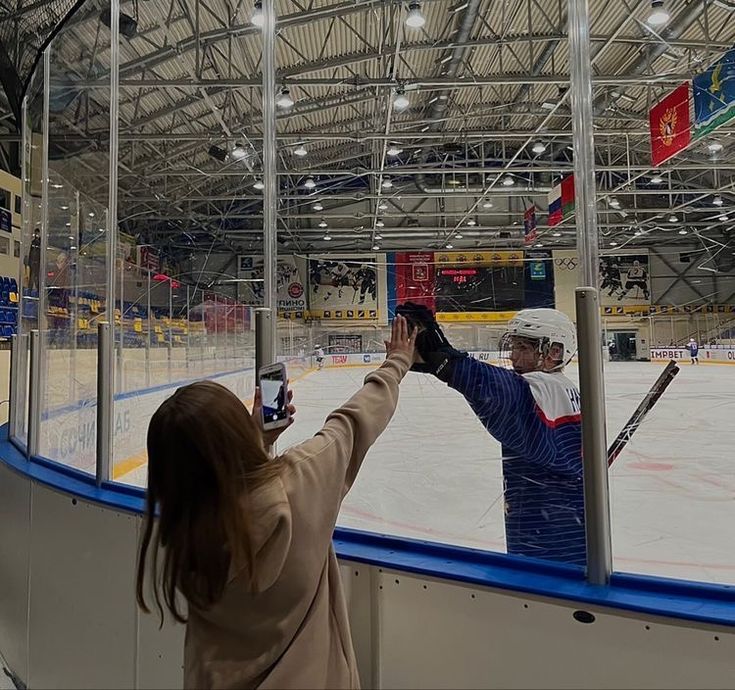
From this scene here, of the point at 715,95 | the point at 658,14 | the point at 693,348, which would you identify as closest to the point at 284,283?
the point at 715,95

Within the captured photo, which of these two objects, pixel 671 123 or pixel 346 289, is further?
pixel 671 123

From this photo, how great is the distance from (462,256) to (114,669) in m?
1.39

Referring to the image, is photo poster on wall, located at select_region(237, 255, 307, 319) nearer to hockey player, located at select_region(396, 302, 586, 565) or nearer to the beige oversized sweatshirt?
hockey player, located at select_region(396, 302, 586, 565)

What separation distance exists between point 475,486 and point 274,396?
1503 mm

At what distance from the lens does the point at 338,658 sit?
779 mm

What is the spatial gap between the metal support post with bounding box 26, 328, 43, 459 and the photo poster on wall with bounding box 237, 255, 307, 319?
4.30 feet

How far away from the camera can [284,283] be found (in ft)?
4.98

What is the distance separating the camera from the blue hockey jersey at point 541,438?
110 centimetres

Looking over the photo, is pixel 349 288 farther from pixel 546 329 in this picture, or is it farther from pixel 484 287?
pixel 546 329

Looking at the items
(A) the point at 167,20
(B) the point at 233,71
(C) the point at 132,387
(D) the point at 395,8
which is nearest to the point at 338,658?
(C) the point at 132,387

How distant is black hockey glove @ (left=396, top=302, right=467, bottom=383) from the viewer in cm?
111

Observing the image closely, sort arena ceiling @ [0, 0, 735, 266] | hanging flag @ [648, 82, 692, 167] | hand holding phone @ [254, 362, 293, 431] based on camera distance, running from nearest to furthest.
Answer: hand holding phone @ [254, 362, 293, 431], arena ceiling @ [0, 0, 735, 266], hanging flag @ [648, 82, 692, 167]

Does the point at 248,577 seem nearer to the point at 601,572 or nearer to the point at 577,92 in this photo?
the point at 601,572

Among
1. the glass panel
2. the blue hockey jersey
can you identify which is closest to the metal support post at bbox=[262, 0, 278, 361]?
the blue hockey jersey
